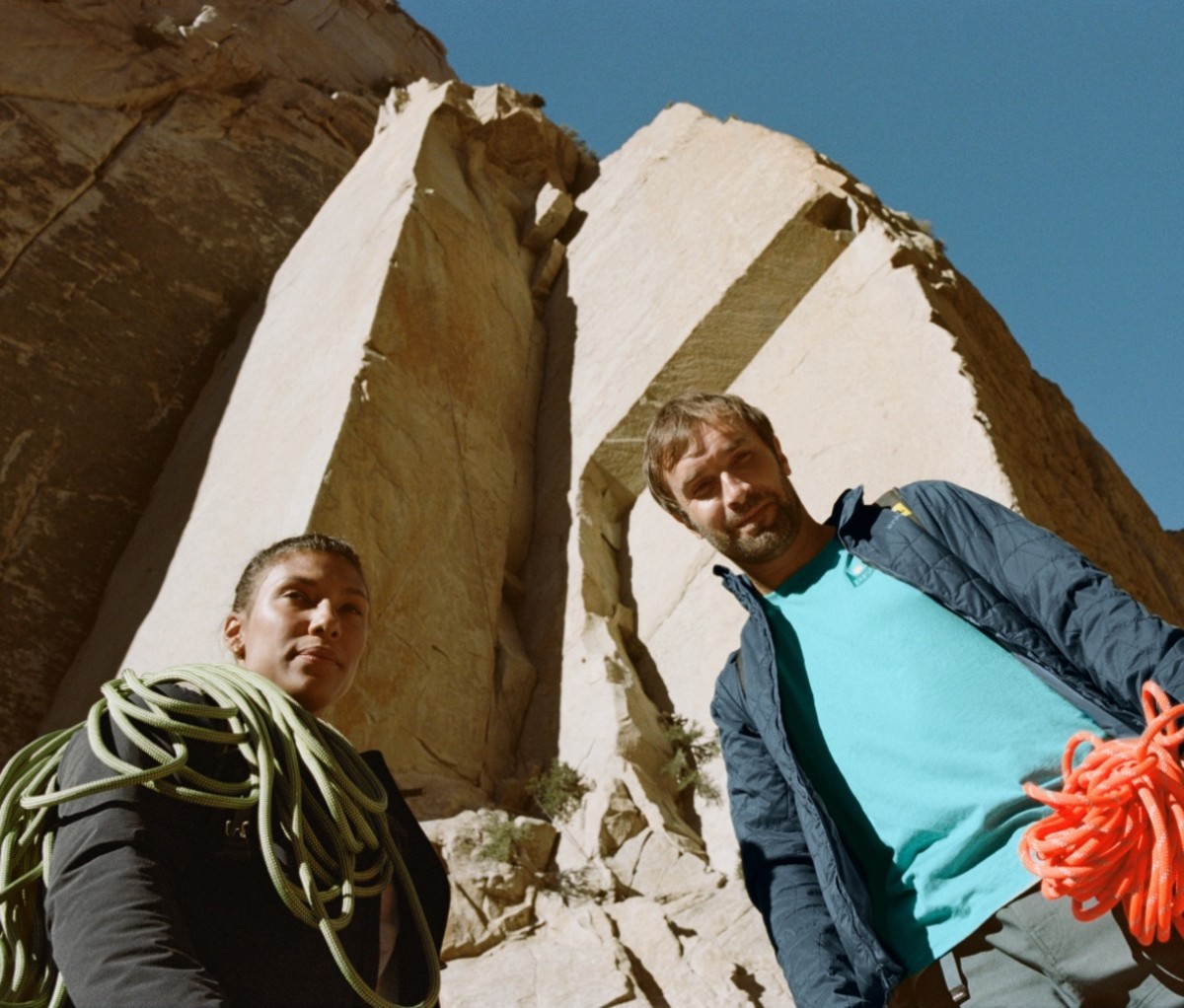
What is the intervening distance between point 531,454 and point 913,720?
5605mm

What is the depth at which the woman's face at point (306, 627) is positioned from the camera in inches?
89.1

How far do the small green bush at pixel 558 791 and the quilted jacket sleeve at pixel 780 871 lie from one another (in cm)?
277

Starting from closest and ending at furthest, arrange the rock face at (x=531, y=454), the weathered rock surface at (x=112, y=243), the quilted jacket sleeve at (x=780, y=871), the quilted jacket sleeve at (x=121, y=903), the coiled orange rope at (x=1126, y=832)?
the quilted jacket sleeve at (x=121, y=903) → the coiled orange rope at (x=1126, y=832) → the quilted jacket sleeve at (x=780, y=871) → the rock face at (x=531, y=454) → the weathered rock surface at (x=112, y=243)

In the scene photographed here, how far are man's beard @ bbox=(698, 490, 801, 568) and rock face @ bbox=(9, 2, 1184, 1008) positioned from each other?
7.09 ft

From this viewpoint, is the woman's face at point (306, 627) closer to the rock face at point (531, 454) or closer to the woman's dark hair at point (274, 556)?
the woman's dark hair at point (274, 556)

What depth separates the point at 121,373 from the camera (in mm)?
8133

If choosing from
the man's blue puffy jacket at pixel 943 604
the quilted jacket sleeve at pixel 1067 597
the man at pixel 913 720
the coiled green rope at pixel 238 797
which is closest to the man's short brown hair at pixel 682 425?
the man at pixel 913 720

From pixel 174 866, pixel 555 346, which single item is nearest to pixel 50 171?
pixel 555 346

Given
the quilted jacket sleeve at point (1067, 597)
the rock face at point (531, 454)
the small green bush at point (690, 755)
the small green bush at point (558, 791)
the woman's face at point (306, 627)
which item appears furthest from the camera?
the small green bush at point (690, 755)

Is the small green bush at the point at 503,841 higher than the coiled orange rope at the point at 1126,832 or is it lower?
lower

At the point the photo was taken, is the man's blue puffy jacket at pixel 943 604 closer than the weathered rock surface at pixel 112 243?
Yes

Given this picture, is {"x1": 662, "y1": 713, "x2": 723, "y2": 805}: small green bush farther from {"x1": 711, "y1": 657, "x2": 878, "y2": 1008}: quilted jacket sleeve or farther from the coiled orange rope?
the coiled orange rope

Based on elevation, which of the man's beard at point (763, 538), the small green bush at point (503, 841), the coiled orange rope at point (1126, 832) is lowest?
the small green bush at point (503, 841)

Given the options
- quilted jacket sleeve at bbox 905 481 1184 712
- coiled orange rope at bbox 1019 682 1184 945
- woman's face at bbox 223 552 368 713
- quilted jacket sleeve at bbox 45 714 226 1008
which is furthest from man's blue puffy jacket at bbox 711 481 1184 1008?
quilted jacket sleeve at bbox 45 714 226 1008
